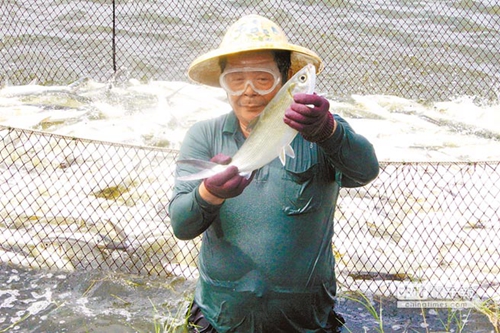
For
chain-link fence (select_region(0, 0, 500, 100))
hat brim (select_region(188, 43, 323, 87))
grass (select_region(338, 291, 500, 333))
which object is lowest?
grass (select_region(338, 291, 500, 333))

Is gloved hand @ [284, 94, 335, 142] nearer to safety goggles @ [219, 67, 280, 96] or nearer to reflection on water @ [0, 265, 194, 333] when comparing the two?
safety goggles @ [219, 67, 280, 96]

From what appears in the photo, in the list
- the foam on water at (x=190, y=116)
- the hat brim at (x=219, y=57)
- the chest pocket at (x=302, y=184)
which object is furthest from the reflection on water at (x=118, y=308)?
the foam on water at (x=190, y=116)

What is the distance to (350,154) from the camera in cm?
273

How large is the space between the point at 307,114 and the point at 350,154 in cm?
38

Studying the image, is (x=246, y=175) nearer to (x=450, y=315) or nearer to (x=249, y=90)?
(x=249, y=90)

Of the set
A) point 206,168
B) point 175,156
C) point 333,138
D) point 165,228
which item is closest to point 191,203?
point 206,168

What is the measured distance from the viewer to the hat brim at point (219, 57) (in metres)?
2.87

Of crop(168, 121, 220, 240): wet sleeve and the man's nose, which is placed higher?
the man's nose

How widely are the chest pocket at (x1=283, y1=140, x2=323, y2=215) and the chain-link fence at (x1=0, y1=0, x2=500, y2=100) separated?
6555 millimetres

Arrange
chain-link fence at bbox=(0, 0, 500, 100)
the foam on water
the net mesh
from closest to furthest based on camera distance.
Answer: the net mesh → the foam on water → chain-link fence at bbox=(0, 0, 500, 100)

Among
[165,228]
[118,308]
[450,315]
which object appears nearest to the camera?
[450,315]

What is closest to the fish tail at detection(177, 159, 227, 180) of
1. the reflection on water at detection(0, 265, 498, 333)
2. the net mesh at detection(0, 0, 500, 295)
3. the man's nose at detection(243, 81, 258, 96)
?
the man's nose at detection(243, 81, 258, 96)

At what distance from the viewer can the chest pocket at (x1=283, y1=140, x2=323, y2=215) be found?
294 centimetres

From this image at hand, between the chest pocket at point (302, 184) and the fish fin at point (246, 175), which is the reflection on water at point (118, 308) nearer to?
the chest pocket at point (302, 184)
